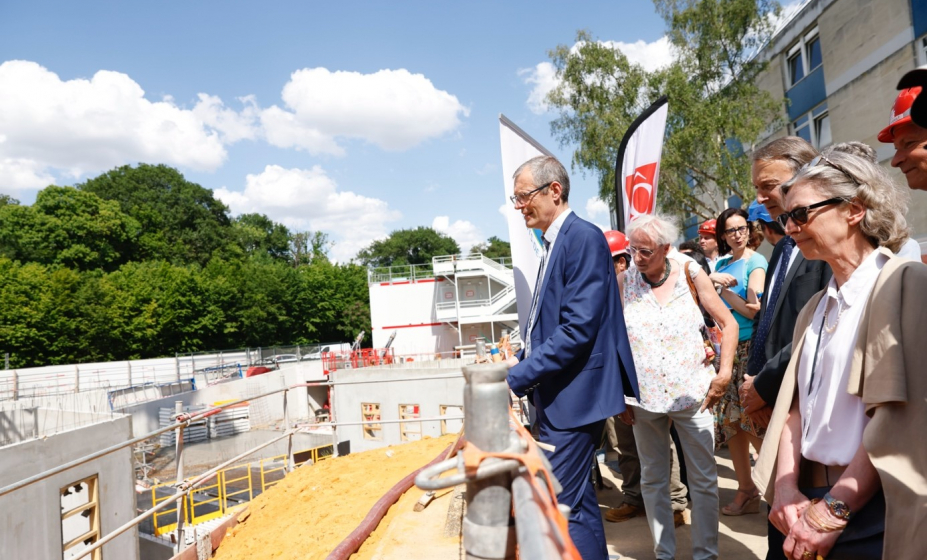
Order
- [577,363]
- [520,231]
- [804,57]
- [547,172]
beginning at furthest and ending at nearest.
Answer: [804,57] < [520,231] < [547,172] < [577,363]

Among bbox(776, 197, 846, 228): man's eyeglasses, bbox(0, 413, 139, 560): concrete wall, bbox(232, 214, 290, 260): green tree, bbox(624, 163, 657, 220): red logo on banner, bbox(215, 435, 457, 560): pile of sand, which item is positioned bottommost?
bbox(0, 413, 139, 560): concrete wall

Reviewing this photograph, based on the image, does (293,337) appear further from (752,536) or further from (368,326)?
(752,536)

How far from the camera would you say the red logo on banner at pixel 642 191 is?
614 centimetres

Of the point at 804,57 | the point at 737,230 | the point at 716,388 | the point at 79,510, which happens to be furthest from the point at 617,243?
the point at 804,57

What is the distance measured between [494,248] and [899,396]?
301ft

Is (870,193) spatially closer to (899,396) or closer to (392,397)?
(899,396)

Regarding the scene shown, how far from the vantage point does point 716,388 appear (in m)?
2.82

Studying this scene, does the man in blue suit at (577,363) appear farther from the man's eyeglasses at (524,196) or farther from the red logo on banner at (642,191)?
the red logo on banner at (642,191)

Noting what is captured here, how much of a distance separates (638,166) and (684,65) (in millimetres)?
19285

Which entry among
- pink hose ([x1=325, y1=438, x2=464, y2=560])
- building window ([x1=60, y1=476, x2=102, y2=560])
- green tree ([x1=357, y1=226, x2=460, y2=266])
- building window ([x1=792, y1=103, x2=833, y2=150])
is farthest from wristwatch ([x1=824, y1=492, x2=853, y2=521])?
green tree ([x1=357, y1=226, x2=460, y2=266])

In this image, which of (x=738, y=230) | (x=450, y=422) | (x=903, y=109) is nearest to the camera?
(x=903, y=109)

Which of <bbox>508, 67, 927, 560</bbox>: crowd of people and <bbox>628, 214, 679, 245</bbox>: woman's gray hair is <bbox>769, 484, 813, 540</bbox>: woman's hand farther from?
<bbox>628, 214, 679, 245</bbox>: woman's gray hair

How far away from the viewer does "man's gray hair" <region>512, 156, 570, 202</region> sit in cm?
263

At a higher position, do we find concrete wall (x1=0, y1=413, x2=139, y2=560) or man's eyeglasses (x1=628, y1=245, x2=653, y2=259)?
man's eyeglasses (x1=628, y1=245, x2=653, y2=259)
